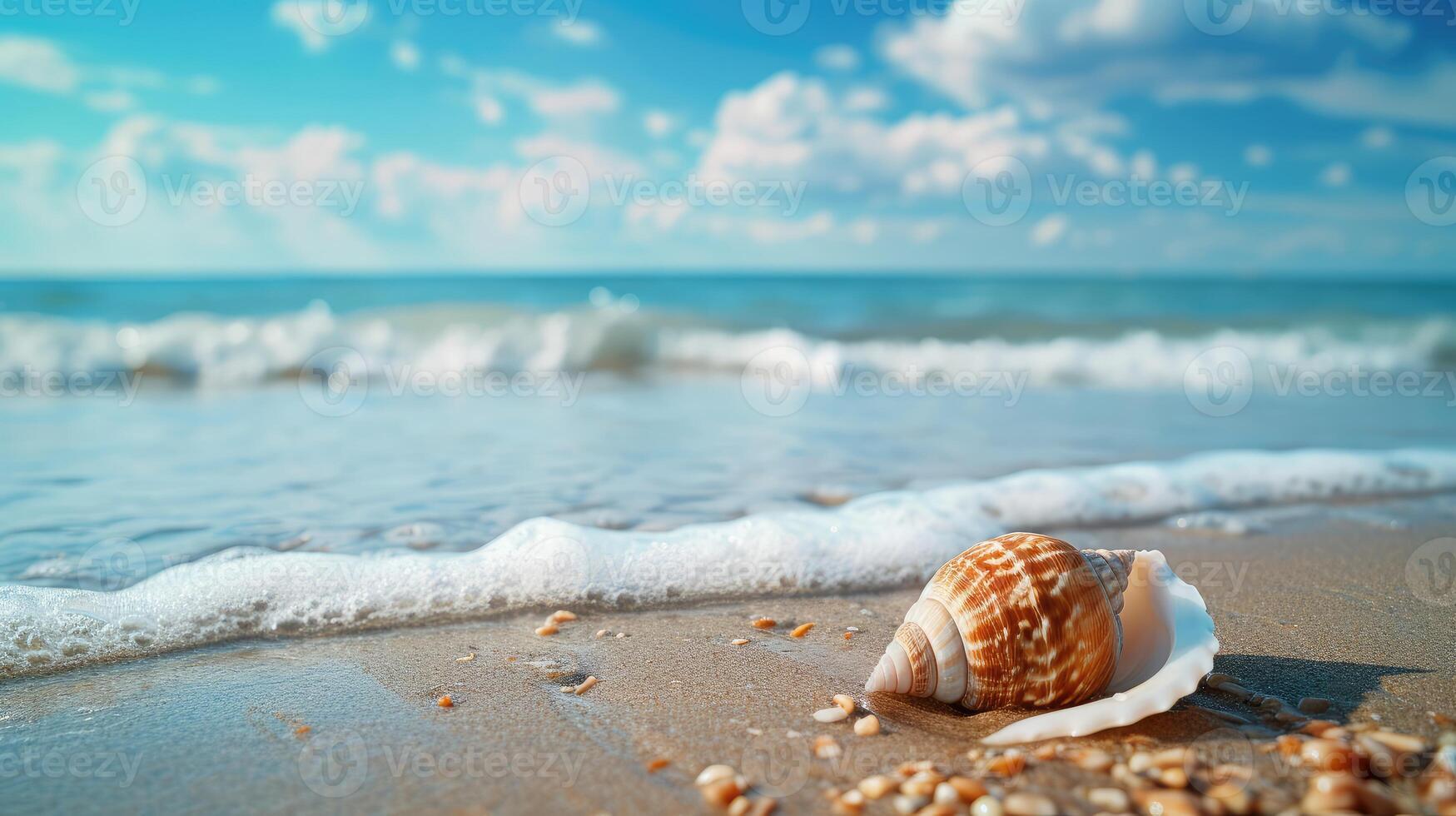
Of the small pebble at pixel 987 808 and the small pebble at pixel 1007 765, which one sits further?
the small pebble at pixel 1007 765

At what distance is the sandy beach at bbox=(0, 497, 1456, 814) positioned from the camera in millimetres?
2117

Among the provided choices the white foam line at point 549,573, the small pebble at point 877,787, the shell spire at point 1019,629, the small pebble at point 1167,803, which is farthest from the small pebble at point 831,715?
the white foam line at point 549,573

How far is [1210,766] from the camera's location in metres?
2.11

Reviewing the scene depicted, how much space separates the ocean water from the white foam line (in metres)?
0.01

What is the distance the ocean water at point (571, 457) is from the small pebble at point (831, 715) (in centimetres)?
118

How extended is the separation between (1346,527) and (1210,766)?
134 inches

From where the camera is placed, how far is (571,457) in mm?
6148

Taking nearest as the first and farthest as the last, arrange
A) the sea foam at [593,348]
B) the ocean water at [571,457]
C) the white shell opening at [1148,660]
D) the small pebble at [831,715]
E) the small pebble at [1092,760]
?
the small pebble at [1092,760]
the white shell opening at [1148,660]
the small pebble at [831,715]
the ocean water at [571,457]
the sea foam at [593,348]

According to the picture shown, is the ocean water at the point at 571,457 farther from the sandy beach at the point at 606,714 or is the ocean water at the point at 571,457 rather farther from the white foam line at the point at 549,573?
the sandy beach at the point at 606,714

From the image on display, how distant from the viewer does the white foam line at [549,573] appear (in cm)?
311

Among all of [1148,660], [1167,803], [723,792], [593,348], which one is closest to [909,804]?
[723,792]

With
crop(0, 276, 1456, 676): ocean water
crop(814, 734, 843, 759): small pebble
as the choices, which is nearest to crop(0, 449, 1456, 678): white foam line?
crop(0, 276, 1456, 676): ocean water

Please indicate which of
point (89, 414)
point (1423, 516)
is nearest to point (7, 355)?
point (89, 414)

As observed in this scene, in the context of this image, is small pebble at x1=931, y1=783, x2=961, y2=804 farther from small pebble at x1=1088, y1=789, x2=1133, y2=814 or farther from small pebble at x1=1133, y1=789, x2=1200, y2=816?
small pebble at x1=1133, y1=789, x2=1200, y2=816
